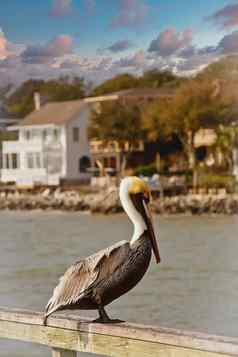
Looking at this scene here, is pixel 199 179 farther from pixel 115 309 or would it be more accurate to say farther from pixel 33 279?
pixel 115 309

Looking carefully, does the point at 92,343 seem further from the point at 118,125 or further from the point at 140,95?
the point at 140,95

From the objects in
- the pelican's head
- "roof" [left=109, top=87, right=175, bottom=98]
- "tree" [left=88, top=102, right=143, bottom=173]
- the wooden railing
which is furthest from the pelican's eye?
"roof" [left=109, top=87, right=175, bottom=98]

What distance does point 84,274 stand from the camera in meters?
4.96

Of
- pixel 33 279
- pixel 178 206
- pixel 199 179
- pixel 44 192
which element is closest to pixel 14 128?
pixel 44 192

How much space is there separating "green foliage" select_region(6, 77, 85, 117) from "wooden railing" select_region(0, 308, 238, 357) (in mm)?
61426

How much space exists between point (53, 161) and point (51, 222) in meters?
17.7

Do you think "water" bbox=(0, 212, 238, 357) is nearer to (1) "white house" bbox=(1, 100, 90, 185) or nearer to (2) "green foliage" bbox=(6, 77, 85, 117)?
(1) "white house" bbox=(1, 100, 90, 185)

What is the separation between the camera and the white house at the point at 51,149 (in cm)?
5147

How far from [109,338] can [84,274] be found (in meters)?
0.34

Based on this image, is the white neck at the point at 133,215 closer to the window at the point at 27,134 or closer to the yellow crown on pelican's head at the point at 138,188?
the yellow crown on pelican's head at the point at 138,188

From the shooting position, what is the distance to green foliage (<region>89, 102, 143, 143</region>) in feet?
161

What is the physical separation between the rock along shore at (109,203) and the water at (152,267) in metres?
1.13

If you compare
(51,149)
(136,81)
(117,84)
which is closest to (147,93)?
(51,149)

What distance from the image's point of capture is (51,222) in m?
34.3
